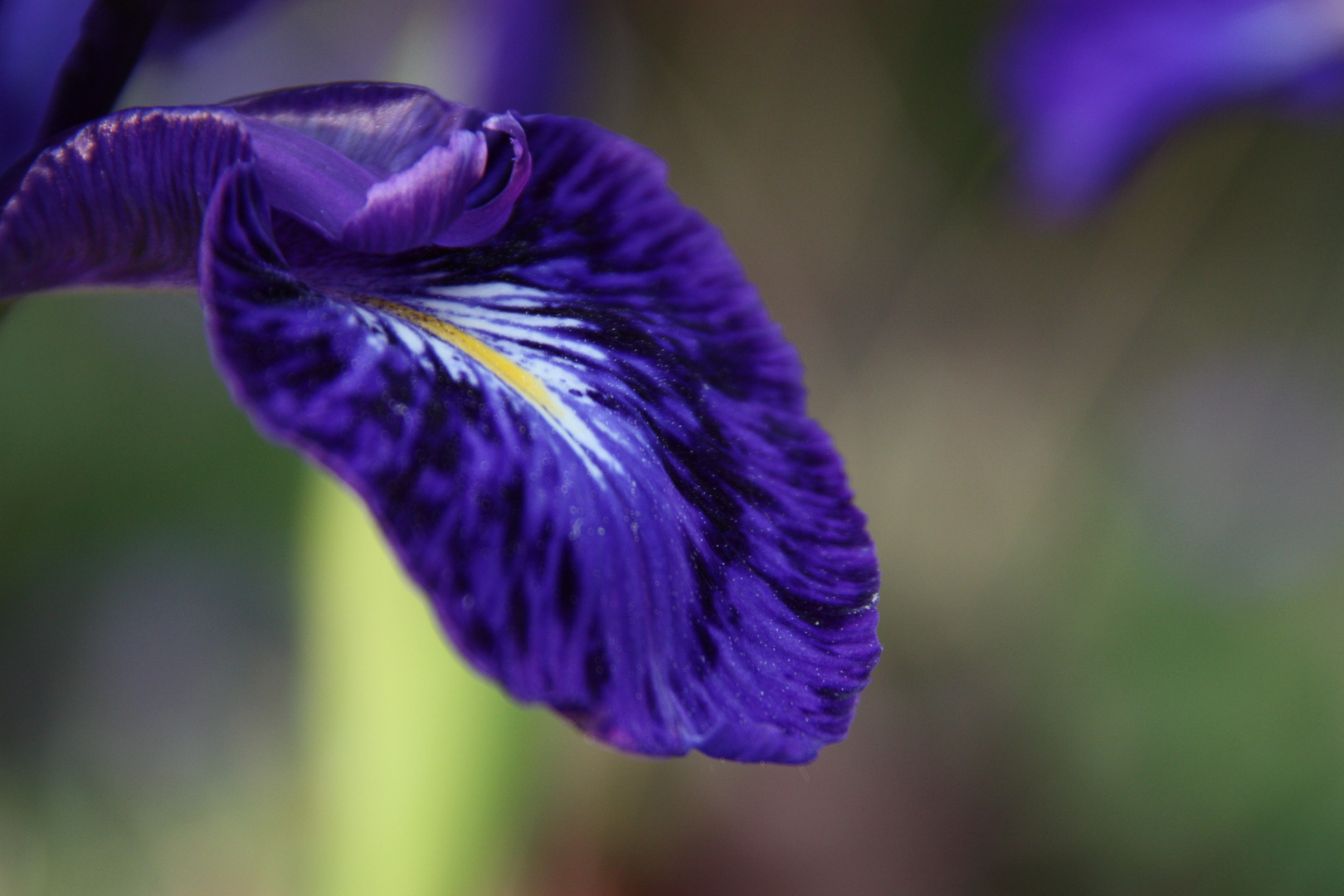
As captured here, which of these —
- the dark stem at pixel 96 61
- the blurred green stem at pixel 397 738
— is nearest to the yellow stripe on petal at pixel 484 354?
the dark stem at pixel 96 61

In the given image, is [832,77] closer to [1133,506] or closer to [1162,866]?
[1133,506]

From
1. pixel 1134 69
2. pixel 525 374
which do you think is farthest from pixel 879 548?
pixel 525 374

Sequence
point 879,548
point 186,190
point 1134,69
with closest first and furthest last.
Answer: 1. point 186,190
2. point 1134,69
3. point 879,548

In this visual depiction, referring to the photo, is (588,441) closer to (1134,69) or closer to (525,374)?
(525,374)

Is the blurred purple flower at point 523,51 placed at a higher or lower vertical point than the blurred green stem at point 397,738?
higher

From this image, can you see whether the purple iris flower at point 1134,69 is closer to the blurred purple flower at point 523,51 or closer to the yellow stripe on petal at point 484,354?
the blurred purple flower at point 523,51

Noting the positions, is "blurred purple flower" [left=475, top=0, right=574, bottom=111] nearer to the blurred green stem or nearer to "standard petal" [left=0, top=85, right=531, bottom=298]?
the blurred green stem

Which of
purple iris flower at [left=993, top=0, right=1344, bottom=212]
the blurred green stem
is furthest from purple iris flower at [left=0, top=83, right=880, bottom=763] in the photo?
purple iris flower at [left=993, top=0, right=1344, bottom=212]
